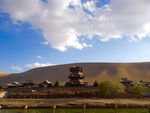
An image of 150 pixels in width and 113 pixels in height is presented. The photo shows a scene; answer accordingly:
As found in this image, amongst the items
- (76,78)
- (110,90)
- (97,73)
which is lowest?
(110,90)

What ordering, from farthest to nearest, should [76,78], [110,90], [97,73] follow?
[97,73]
[76,78]
[110,90]

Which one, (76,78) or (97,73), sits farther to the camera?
(97,73)

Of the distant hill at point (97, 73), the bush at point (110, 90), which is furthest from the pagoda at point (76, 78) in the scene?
the distant hill at point (97, 73)

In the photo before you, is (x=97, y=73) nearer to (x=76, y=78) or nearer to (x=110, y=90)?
(x=76, y=78)

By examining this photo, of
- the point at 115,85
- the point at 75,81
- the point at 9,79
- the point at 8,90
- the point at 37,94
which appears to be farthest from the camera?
the point at 9,79

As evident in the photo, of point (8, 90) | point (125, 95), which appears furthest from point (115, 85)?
point (8, 90)

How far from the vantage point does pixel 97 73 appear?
13500cm

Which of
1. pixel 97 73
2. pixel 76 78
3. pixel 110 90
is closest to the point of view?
pixel 110 90

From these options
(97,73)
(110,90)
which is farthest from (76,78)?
(97,73)

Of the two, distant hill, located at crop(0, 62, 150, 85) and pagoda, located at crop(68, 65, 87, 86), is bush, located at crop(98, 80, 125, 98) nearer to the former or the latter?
pagoda, located at crop(68, 65, 87, 86)

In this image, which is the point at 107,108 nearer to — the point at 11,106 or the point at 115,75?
the point at 11,106

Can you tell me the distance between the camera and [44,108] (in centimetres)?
2888

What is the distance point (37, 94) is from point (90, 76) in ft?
286

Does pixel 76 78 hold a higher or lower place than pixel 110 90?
higher
